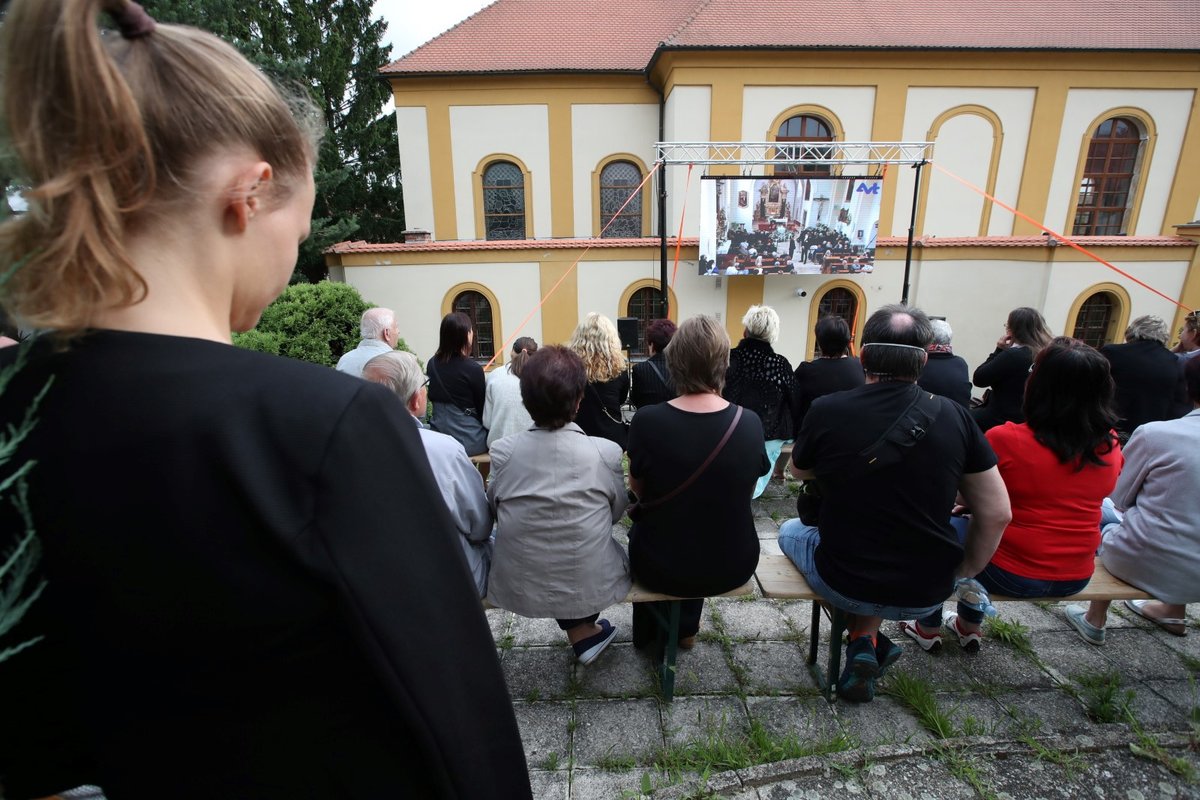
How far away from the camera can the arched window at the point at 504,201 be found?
17.8m

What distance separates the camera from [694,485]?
2488 mm

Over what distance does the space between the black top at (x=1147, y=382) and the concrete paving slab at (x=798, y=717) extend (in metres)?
4.25

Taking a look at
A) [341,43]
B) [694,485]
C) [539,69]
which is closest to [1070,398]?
[694,485]

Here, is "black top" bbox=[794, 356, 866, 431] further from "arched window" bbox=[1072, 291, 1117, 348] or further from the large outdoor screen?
"arched window" bbox=[1072, 291, 1117, 348]

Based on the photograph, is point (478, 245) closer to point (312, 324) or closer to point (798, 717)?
point (312, 324)

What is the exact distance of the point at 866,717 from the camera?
2602 mm

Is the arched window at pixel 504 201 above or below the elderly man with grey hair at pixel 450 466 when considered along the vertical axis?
above

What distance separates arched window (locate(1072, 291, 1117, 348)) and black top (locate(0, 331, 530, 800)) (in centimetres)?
1805

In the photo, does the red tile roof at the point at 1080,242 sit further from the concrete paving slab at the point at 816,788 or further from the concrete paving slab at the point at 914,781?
the concrete paving slab at the point at 816,788

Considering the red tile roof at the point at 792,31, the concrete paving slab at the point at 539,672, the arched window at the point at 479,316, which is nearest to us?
the concrete paving slab at the point at 539,672

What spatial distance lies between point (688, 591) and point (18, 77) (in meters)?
2.57

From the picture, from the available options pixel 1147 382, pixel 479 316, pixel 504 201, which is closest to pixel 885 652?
pixel 1147 382

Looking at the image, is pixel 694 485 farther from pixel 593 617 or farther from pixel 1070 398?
pixel 1070 398

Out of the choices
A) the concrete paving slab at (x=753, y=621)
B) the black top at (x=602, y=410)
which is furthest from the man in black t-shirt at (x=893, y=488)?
the black top at (x=602, y=410)
